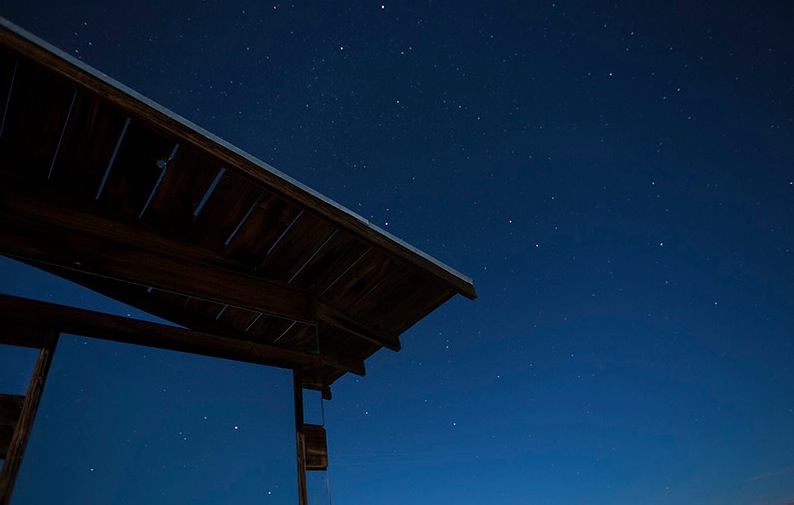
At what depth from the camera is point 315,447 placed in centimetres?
328

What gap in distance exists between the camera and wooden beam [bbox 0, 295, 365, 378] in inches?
95.4

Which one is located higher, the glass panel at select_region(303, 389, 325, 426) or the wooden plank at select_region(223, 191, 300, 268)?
the wooden plank at select_region(223, 191, 300, 268)

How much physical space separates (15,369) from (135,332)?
600 mm

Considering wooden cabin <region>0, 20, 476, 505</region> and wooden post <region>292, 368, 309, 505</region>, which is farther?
wooden post <region>292, 368, 309, 505</region>

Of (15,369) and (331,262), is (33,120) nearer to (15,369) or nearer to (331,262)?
(15,369)

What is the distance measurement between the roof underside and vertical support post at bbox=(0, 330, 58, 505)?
45 cm

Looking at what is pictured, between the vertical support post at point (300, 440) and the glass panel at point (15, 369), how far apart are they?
1612mm

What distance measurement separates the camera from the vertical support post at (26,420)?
6.77 ft

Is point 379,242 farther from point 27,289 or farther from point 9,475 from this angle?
point 9,475

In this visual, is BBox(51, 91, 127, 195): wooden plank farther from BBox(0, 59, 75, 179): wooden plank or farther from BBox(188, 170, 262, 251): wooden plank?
BBox(188, 170, 262, 251): wooden plank

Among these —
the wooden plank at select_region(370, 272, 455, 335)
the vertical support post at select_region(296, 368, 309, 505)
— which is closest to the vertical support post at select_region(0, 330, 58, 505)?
the vertical support post at select_region(296, 368, 309, 505)

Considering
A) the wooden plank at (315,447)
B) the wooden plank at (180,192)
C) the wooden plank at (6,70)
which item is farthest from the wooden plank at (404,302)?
the wooden plank at (6,70)

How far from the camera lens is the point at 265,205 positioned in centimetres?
318

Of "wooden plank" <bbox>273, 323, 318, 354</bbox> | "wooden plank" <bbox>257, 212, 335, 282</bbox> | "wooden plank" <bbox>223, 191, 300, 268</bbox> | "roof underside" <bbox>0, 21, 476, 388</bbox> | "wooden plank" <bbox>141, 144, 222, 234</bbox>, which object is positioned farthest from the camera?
"wooden plank" <bbox>273, 323, 318, 354</bbox>
